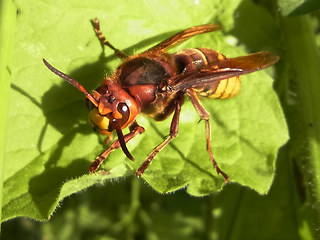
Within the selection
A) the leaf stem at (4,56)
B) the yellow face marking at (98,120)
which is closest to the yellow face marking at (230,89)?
the yellow face marking at (98,120)

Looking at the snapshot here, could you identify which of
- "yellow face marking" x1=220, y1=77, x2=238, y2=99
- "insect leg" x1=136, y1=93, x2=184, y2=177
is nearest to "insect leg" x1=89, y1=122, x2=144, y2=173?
"insect leg" x1=136, y1=93, x2=184, y2=177

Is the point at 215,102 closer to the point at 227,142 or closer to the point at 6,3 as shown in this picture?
the point at 227,142

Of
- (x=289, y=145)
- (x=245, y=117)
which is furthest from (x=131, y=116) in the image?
(x=289, y=145)

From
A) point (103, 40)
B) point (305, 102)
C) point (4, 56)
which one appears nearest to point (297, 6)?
point (305, 102)

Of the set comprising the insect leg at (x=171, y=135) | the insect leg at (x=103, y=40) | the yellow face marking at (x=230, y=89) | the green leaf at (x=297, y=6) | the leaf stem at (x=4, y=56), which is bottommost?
the yellow face marking at (x=230, y=89)

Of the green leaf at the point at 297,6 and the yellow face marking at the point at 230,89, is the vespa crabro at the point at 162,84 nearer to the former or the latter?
the yellow face marking at the point at 230,89

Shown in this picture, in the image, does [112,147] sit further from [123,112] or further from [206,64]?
[206,64]

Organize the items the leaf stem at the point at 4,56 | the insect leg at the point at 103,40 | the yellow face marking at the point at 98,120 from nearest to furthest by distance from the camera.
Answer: the leaf stem at the point at 4,56
the yellow face marking at the point at 98,120
the insect leg at the point at 103,40
